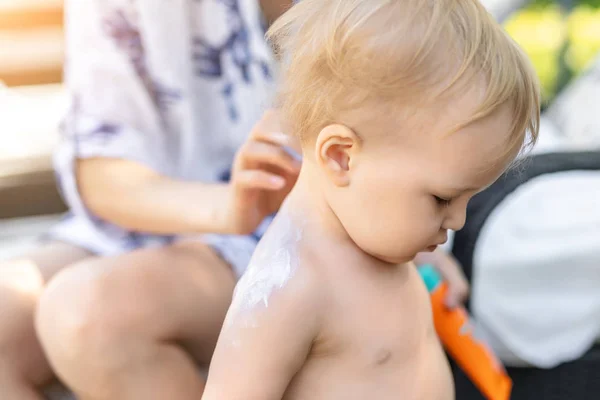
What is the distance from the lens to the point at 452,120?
58cm

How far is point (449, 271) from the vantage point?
96 centimetres

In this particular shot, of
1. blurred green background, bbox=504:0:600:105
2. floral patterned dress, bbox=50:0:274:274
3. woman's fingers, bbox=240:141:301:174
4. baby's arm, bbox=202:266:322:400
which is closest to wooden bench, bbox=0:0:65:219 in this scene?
floral patterned dress, bbox=50:0:274:274

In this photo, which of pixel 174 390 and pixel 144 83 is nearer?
pixel 174 390

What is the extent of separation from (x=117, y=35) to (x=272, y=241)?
1.45ft

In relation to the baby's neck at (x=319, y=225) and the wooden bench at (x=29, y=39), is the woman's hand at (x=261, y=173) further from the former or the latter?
the wooden bench at (x=29, y=39)

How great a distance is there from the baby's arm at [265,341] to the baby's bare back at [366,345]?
0.03 m

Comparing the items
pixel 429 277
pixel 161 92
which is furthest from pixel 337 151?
pixel 161 92

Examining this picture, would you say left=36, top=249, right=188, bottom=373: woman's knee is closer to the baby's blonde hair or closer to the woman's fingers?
the woman's fingers

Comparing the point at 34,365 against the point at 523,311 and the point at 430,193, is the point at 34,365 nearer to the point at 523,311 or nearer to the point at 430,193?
the point at 430,193

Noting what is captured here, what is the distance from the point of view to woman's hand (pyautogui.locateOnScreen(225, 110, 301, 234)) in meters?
0.74

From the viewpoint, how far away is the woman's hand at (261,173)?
2.44 feet

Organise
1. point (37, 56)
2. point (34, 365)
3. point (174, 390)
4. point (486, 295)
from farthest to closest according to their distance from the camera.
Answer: point (37, 56), point (486, 295), point (34, 365), point (174, 390)

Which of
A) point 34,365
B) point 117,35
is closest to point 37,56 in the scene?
point 117,35

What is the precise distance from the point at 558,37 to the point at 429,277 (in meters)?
1.30
